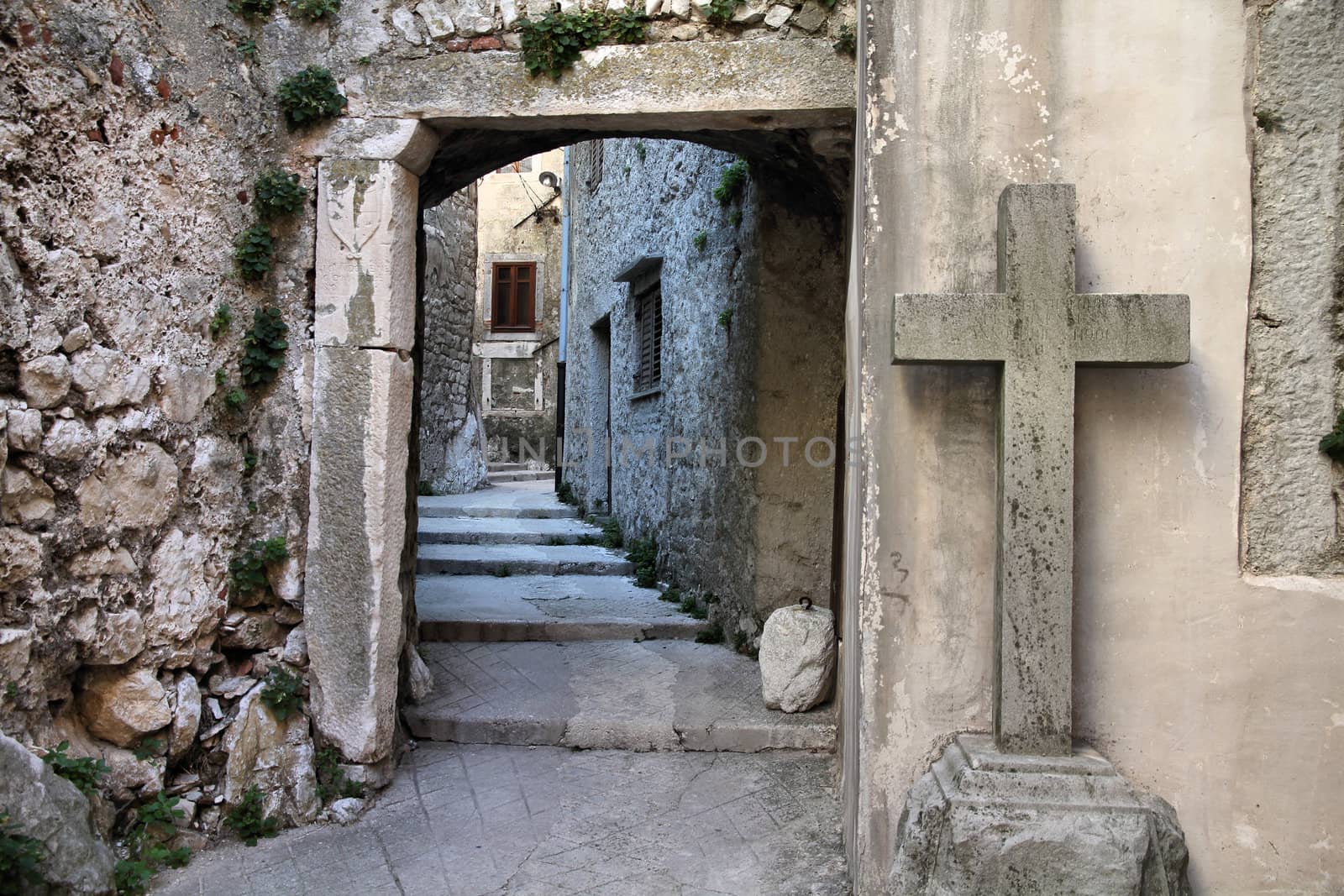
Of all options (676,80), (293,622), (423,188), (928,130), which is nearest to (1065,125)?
(928,130)

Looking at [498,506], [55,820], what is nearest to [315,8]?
[55,820]

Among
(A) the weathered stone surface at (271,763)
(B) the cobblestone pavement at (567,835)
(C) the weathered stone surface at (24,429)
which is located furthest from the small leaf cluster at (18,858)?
(C) the weathered stone surface at (24,429)

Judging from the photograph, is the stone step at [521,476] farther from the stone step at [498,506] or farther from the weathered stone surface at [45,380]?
the weathered stone surface at [45,380]

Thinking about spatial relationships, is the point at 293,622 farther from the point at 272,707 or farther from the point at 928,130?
the point at 928,130

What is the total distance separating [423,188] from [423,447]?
7353 millimetres

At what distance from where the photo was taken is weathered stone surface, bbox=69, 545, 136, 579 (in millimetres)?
3018

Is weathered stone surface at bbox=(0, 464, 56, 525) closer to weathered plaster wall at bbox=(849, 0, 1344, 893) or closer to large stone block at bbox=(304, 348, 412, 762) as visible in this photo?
large stone block at bbox=(304, 348, 412, 762)

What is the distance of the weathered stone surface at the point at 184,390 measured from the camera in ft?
10.9

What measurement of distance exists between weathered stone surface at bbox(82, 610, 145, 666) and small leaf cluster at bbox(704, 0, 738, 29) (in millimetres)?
2901

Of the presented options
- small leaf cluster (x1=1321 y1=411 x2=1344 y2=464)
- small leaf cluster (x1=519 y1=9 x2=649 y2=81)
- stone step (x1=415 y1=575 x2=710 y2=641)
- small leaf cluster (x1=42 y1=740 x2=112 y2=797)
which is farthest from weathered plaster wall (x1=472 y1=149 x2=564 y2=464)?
small leaf cluster (x1=1321 y1=411 x2=1344 y2=464)

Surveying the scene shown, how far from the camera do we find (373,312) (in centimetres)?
367

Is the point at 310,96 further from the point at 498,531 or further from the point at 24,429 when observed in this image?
the point at 498,531

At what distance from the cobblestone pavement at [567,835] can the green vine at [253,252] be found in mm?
2052

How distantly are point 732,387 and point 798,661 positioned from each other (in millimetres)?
1988
